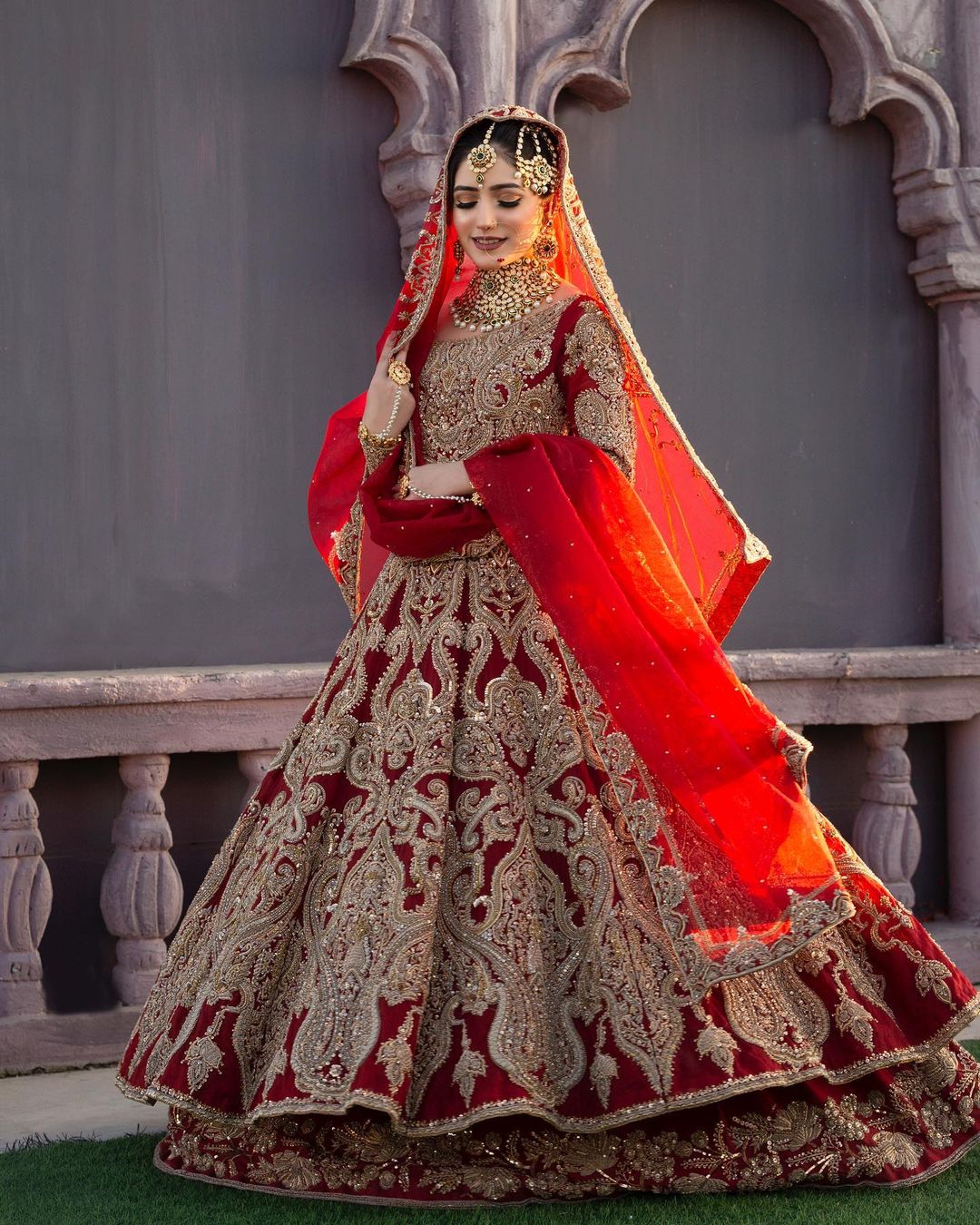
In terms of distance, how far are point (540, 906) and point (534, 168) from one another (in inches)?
55.5

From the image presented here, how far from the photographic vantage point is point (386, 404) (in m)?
3.28

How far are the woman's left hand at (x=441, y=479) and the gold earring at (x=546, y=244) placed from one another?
0.48 metres

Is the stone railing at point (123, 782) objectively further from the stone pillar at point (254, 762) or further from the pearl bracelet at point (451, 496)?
the pearl bracelet at point (451, 496)

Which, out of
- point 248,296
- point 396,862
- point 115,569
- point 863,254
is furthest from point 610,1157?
point 863,254

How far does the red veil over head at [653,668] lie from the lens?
9.57 ft

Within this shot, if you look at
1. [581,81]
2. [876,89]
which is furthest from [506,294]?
[876,89]

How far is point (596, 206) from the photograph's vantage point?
486 cm

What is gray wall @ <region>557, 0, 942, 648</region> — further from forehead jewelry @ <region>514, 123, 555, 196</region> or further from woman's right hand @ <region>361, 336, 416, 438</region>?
woman's right hand @ <region>361, 336, 416, 438</region>

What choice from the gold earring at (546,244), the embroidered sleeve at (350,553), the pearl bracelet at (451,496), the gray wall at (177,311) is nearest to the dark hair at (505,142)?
the gold earring at (546,244)

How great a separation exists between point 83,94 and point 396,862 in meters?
2.38

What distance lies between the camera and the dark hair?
319cm

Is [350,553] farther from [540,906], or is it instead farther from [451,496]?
[540,906]

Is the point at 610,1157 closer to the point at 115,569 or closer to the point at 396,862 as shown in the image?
the point at 396,862

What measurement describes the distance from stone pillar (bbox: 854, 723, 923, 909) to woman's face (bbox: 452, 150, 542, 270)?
2329mm
